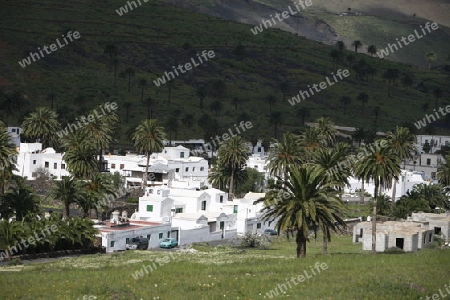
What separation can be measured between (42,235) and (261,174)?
66.8 m

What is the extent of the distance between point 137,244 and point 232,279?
3590cm

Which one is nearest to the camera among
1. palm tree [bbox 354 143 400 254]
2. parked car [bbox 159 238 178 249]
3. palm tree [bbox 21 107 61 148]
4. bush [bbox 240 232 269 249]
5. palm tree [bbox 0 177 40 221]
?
palm tree [bbox 0 177 40 221]

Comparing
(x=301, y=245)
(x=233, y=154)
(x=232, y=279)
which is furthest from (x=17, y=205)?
(x=233, y=154)

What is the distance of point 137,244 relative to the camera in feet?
260

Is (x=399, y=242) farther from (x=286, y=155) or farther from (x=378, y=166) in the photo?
(x=286, y=155)

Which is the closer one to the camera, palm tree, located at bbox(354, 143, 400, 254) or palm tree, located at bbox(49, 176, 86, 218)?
palm tree, located at bbox(354, 143, 400, 254)

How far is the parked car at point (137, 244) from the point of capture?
78575mm

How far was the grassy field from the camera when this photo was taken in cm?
4056

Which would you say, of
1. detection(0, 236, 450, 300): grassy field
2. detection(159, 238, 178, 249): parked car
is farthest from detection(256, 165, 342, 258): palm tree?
detection(159, 238, 178, 249): parked car

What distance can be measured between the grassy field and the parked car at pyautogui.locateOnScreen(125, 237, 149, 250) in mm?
22962

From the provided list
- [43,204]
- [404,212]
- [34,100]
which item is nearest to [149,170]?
[43,204]

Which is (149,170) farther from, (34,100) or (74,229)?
(34,100)

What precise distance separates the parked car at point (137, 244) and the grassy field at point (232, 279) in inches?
904

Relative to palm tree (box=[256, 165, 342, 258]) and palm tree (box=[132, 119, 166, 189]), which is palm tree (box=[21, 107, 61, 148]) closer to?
palm tree (box=[132, 119, 166, 189])
